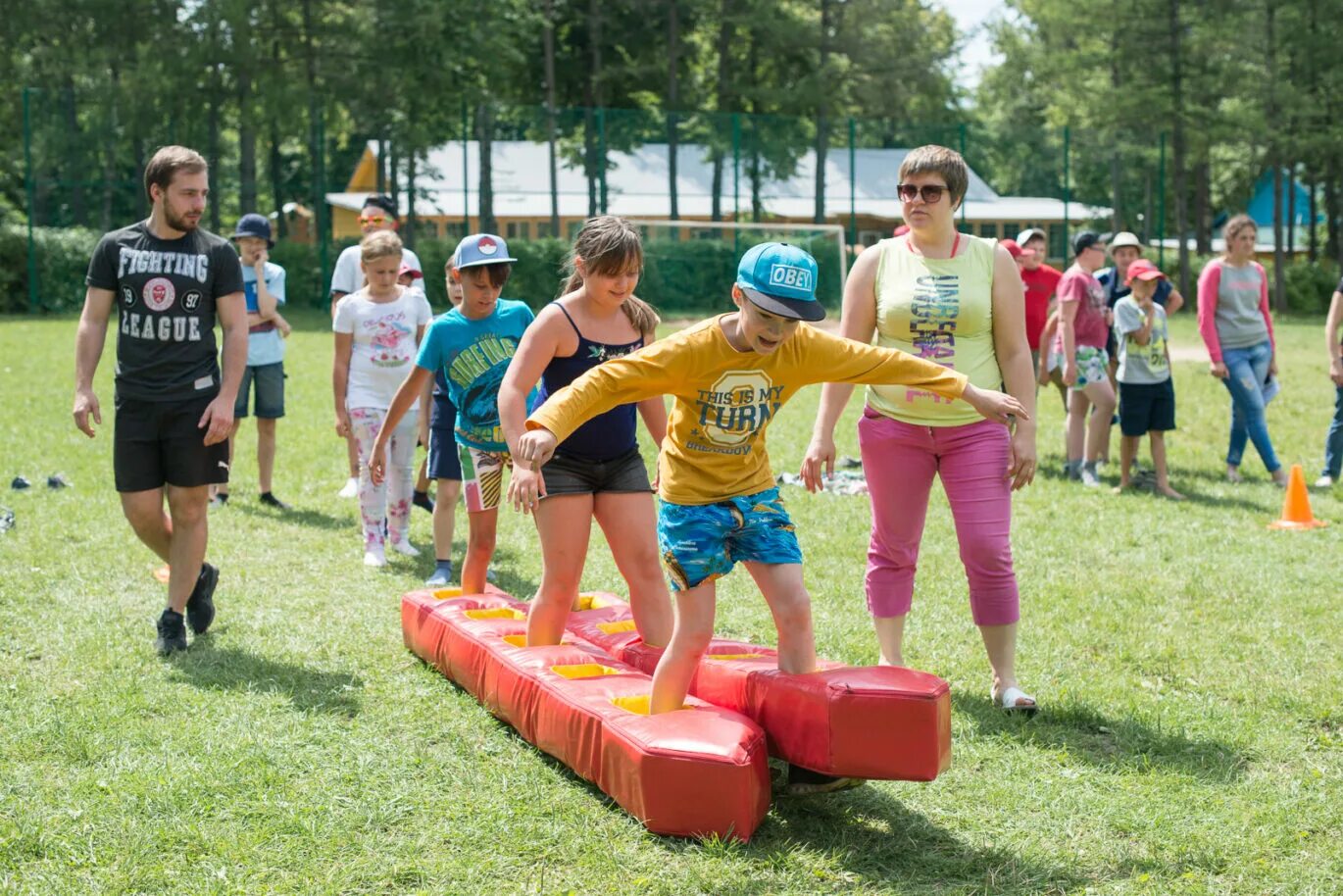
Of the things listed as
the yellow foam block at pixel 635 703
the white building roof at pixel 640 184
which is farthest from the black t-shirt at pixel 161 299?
the white building roof at pixel 640 184

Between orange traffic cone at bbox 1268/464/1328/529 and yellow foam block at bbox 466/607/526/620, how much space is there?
238 inches

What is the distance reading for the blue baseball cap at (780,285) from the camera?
430 cm

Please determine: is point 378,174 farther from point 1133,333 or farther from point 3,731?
point 3,731

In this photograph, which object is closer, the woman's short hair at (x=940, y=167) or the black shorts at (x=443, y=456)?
the woman's short hair at (x=940, y=167)

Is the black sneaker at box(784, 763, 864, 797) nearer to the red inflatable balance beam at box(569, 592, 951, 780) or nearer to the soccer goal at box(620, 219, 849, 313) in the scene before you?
the red inflatable balance beam at box(569, 592, 951, 780)

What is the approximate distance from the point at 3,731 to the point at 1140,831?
4292 millimetres

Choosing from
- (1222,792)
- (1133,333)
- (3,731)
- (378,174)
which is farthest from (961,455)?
(378,174)

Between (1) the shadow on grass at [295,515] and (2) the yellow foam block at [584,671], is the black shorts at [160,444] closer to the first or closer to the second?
(2) the yellow foam block at [584,671]

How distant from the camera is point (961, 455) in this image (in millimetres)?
5695

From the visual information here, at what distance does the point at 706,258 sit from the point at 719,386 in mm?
25596

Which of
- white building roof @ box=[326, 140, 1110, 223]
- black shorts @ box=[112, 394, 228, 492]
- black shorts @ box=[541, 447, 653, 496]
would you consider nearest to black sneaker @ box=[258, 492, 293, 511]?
black shorts @ box=[112, 394, 228, 492]

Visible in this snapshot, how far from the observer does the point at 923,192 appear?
553 centimetres

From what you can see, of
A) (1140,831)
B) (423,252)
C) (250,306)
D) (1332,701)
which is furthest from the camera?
(423,252)

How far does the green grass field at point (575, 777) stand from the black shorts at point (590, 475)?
104 cm
